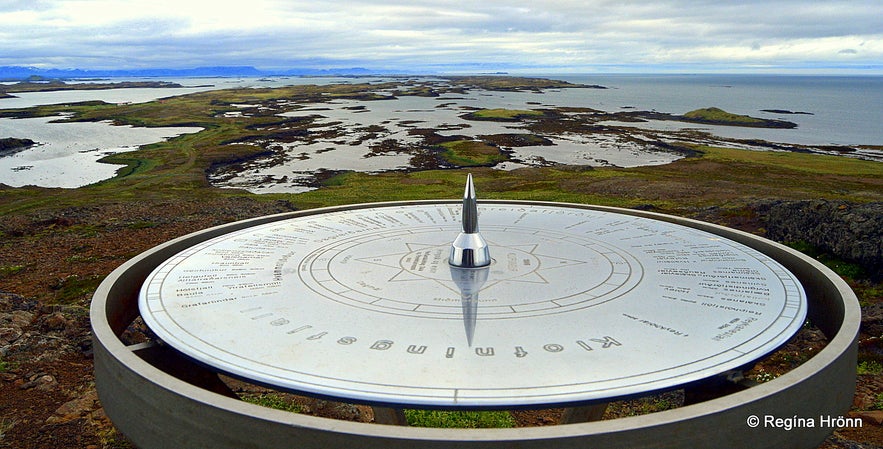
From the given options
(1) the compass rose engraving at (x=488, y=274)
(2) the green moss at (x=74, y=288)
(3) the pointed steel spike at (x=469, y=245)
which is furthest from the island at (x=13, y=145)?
(3) the pointed steel spike at (x=469, y=245)

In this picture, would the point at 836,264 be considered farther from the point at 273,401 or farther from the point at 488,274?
the point at 273,401

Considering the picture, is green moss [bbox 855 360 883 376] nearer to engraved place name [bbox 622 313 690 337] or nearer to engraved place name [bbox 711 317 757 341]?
engraved place name [bbox 711 317 757 341]

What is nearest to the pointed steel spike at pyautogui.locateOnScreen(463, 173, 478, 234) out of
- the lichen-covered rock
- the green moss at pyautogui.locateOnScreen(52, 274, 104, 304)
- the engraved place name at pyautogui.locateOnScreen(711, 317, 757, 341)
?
the engraved place name at pyautogui.locateOnScreen(711, 317, 757, 341)

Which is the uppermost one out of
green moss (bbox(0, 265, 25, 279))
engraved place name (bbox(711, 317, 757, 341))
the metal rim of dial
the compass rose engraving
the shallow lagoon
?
engraved place name (bbox(711, 317, 757, 341))

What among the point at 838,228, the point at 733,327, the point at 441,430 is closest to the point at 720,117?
the point at 838,228

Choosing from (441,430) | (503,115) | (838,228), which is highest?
(441,430)
